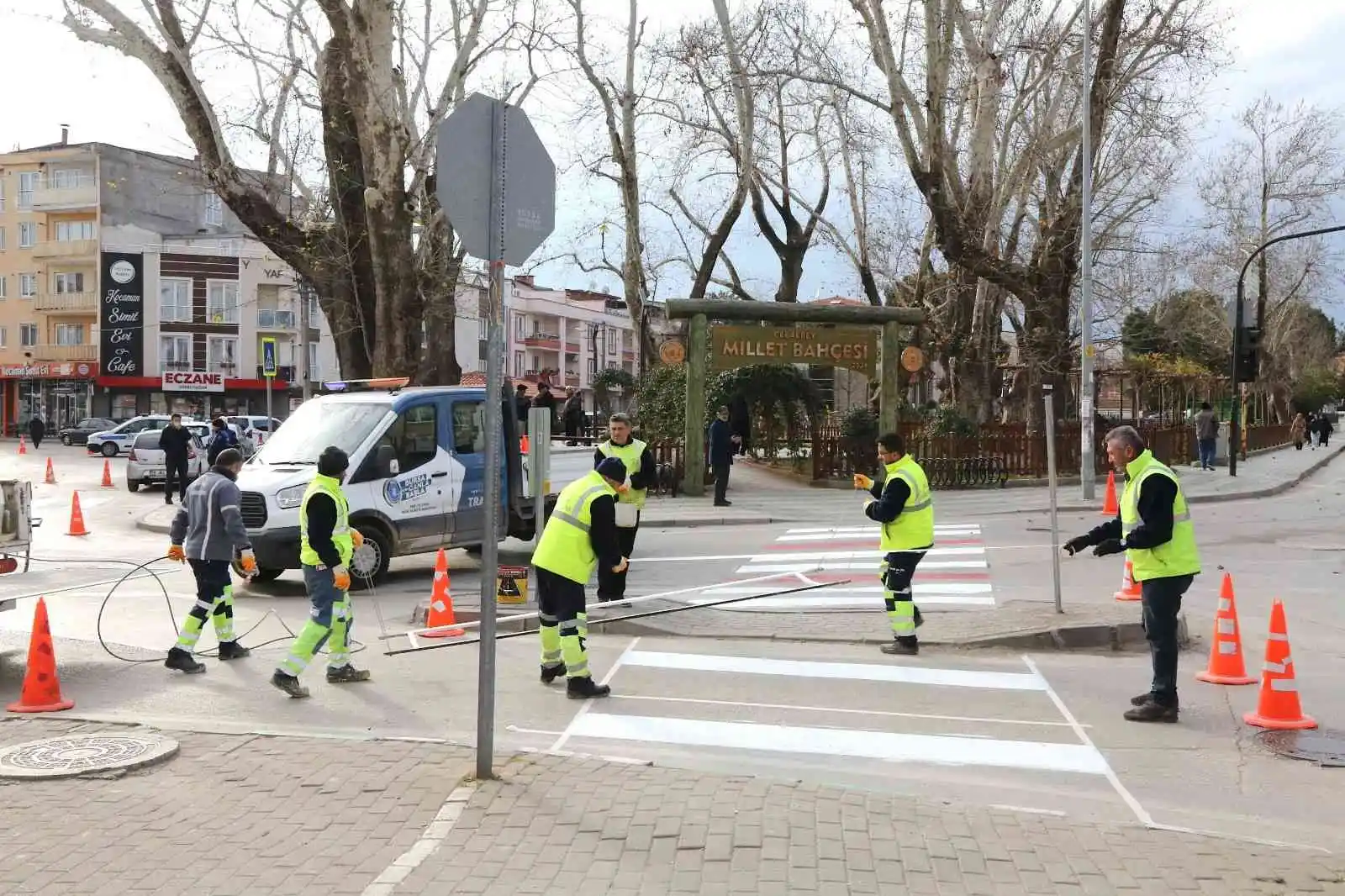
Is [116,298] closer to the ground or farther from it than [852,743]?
farther from it

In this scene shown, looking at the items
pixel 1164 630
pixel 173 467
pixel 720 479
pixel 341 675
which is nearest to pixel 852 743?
pixel 1164 630

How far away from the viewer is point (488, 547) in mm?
5570

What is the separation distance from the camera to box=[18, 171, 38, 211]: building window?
67.8m

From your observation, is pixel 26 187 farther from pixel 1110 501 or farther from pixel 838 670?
pixel 838 670

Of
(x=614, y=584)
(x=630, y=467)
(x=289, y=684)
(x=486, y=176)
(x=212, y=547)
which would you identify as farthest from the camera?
(x=630, y=467)

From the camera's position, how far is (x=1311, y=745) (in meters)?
6.82

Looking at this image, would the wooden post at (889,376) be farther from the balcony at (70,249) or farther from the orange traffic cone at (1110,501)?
the balcony at (70,249)

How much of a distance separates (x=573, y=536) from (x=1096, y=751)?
131 inches

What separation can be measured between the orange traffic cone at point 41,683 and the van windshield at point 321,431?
5396mm

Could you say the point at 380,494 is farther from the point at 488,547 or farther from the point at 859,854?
the point at 859,854

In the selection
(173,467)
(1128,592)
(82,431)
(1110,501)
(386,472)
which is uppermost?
(82,431)

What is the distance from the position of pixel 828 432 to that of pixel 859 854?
1046 inches

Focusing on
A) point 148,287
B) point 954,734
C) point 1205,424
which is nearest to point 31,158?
point 148,287

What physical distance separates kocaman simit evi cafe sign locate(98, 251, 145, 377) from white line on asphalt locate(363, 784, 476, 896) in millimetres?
65784
